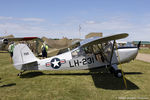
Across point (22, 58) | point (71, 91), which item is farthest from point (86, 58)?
point (22, 58)

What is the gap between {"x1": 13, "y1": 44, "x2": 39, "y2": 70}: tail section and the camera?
23.8ft

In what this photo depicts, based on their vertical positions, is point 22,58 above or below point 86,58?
above

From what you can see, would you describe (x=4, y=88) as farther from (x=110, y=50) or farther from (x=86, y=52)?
(x=110, y=50)

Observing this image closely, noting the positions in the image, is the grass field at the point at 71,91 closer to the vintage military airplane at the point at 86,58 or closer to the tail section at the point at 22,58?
the tail section at the point at 22,58

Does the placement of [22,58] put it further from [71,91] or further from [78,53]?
[71,91]

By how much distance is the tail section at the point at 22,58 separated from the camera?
286 inches

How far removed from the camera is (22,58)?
734cm

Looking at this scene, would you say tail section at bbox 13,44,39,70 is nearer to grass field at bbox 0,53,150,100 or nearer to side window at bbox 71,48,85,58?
grass field at bbox 0,53,150,100

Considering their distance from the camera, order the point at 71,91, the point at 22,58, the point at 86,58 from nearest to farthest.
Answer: the point at 71,91
the point at 22,58
the point at 86,58

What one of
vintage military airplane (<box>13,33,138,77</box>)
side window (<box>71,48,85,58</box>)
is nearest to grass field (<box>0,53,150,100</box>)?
vintage military airplane (<box>13,33,138,77</box>)

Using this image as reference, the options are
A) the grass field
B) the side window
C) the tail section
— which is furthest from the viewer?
the side window

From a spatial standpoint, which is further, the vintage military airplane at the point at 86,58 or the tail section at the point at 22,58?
the vintage military airplane at the point at 86,58

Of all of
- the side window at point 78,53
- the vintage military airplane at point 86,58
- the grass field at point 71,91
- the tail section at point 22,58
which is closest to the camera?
the grass field at point 71,91

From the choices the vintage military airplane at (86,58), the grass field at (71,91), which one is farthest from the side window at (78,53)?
the grass field at (71,91)
